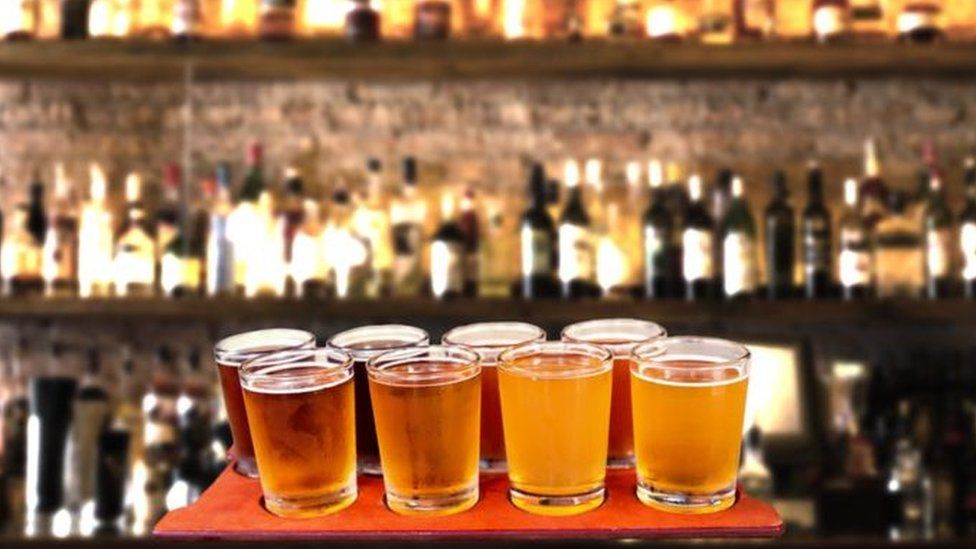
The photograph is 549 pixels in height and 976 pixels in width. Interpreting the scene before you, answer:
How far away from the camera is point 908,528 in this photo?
197 cm

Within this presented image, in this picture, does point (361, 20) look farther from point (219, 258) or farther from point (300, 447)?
point (300, 447)

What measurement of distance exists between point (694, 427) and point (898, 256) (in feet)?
5.21

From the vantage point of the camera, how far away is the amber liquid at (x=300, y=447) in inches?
26.6

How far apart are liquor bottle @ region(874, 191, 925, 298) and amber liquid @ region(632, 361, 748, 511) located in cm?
147

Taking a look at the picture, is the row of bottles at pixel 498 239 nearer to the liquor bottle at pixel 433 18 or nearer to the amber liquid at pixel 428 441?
the liquor bottle at pixel 433 18

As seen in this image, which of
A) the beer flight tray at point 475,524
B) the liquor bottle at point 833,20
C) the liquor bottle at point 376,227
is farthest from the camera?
the liquor bottle at point 376,227

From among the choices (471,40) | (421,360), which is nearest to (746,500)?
(421,360)

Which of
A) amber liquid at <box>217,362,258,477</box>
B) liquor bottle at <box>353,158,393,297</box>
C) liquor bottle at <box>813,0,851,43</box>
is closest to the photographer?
amber liquid at <box>217,362,258,477</box>

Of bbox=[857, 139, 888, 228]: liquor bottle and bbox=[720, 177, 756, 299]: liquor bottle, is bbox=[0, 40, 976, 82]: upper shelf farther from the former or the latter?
bbox=[720, 177, 756, 299]: liquor bottle

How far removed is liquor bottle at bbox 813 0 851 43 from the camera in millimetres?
2012

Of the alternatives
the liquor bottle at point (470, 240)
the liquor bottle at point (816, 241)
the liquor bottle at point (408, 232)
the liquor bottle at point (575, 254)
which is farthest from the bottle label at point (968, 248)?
the liquor bottle at point (408, 232)

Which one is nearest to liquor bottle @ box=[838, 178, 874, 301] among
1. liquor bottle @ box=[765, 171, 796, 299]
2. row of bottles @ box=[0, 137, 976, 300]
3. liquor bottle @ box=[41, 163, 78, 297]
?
row of bottles @ box=[0, 137, 976, 300]

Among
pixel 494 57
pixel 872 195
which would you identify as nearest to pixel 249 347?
pixel 494 57

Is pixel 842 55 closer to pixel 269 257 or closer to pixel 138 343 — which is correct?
pixel 269 257
